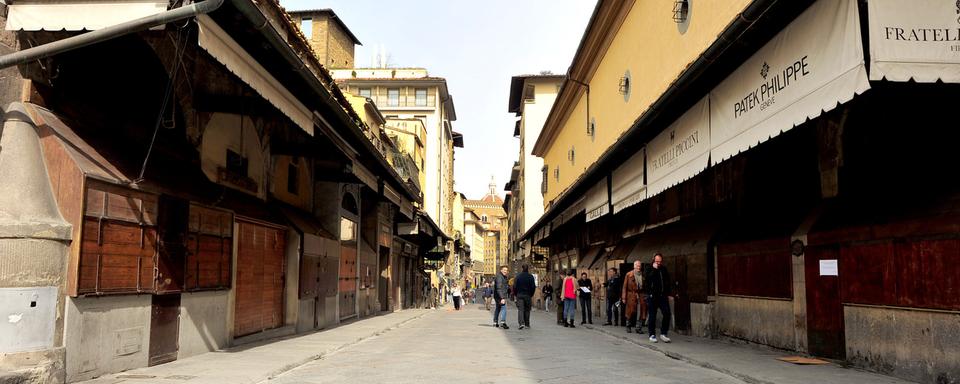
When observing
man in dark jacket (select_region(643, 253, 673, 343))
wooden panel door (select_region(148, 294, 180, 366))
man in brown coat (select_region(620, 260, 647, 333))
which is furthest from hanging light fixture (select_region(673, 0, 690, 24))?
wooden panel door (select_region(148, 294, 180, 366))

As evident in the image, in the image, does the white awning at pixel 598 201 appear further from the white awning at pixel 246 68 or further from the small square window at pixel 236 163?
the white awning at pixel 246 68

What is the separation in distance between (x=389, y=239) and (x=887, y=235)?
23825mm

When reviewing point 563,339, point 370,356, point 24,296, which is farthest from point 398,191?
point 24,296

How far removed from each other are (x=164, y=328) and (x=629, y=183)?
9534 mm

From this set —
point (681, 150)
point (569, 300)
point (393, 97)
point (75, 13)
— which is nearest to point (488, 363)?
point (681, 150)

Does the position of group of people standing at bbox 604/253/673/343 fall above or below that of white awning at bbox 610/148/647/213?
below

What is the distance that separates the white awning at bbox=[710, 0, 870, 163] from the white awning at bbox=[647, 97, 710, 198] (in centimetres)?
70

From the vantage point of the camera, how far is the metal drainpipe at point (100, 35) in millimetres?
6285

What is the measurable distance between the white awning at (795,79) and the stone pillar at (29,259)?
763 cm

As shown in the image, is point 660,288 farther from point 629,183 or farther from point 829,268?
point 829,268

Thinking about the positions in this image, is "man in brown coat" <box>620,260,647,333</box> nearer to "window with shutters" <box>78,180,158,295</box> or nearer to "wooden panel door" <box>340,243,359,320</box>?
"wooden panel door" <box>340,243,359,320</box>

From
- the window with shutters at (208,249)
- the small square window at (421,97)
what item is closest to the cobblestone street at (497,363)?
the window with shutters at (208,249)

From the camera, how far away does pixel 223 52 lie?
7461mm

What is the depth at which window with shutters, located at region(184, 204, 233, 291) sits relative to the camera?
34.5ft
